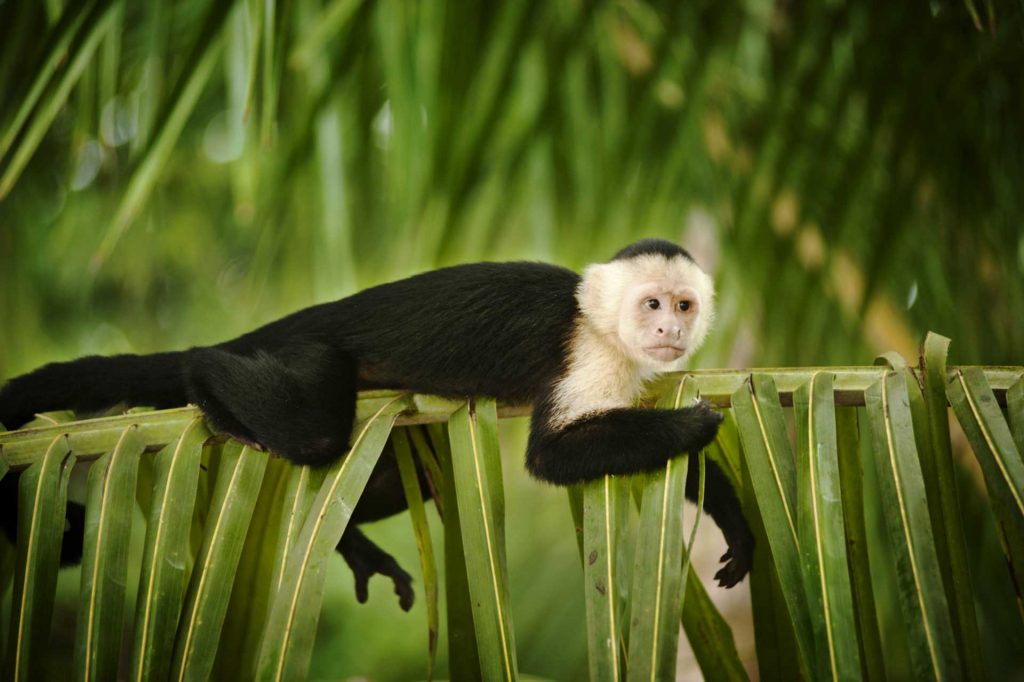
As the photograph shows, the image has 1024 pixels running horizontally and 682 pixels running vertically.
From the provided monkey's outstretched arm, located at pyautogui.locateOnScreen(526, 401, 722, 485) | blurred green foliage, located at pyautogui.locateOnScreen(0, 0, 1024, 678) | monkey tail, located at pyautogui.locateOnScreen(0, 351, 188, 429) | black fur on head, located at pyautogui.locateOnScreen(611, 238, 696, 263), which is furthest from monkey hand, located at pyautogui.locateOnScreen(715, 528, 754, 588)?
monkey tail, located at pyautogui.locateOnScreen(0, 351, 188, 429)

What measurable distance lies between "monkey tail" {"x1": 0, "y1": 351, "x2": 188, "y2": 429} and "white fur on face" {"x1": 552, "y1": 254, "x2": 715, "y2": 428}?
0.97 m

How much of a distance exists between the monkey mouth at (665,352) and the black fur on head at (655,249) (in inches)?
11.3

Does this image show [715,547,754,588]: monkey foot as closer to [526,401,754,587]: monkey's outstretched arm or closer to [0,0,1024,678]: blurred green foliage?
[526,401,754,587]: monkey's outstretched arm

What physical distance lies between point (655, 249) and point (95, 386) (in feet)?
4.82

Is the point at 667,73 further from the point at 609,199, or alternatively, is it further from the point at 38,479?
the point at 38,479

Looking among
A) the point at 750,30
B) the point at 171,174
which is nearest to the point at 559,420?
the point at 750,30

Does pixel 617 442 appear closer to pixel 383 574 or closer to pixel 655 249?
pixel 655 249

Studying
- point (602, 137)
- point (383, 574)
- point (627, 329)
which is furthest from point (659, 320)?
point (383, 574)

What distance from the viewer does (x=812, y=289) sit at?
2311 millimetres

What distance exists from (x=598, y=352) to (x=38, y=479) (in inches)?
51.0

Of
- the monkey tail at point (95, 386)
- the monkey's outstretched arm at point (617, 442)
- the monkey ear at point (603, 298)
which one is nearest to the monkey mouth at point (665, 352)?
the monkey ear at point (603, 298)

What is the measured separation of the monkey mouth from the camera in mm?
2174

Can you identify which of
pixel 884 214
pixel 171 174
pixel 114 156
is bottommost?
pixel 884 214

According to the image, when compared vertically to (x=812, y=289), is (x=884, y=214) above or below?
above
